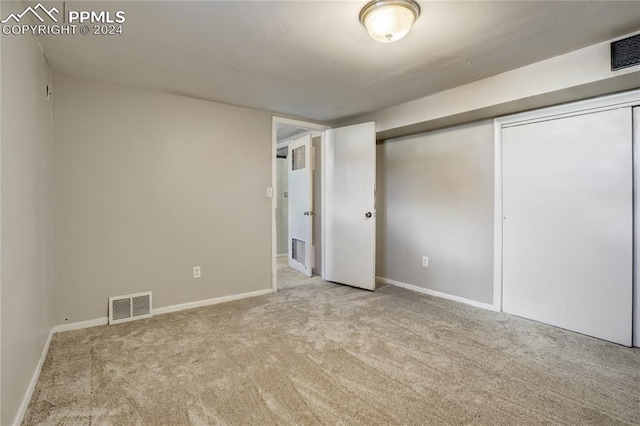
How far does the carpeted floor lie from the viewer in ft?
5.02

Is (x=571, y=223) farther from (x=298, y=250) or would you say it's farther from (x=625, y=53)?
(x=298, y=250)

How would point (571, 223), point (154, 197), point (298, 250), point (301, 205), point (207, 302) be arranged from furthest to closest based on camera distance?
point (298, 250) → point (301, 205) → point (207, 302) → point (154, 197) → point (571, 223)

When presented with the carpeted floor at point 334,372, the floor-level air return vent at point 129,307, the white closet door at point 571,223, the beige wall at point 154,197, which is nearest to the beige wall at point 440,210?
the white closet door at point 571,223

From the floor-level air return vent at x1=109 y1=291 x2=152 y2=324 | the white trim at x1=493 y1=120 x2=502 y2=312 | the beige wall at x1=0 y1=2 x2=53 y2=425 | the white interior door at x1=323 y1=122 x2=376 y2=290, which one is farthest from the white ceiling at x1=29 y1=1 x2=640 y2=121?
the floor-level air return vent at x1=109 y1=291 x2=152 y2=324

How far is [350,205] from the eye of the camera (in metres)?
3.81

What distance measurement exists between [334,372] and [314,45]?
217cm

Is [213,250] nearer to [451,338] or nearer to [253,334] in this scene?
[253,334]

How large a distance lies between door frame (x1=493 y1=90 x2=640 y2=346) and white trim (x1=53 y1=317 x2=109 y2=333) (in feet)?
12.0

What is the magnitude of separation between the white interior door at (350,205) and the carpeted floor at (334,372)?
3.19 ft

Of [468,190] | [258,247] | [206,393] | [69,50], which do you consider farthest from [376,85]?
[206,393]

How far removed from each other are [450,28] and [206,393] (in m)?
2.61

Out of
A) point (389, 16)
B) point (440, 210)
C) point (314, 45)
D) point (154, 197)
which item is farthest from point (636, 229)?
point (154, 197)

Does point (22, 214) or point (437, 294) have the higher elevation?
point (22, 214)

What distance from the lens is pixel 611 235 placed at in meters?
2.33
